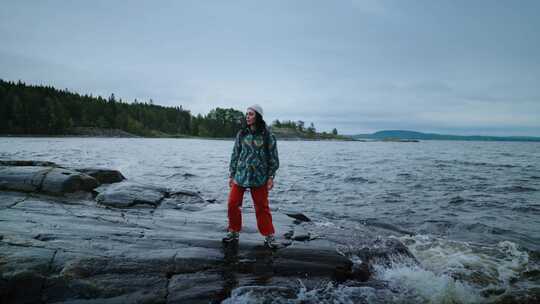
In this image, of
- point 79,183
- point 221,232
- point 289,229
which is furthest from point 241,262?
point 79,183

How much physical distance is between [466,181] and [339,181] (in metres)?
10.1

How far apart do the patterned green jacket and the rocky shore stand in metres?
1.69

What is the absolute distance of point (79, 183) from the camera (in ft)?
44.6

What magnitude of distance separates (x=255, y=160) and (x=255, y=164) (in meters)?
0.10

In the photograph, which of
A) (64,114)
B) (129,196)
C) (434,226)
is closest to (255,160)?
(129,196)

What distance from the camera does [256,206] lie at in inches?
295

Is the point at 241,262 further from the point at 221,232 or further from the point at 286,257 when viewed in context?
the point at 221,232

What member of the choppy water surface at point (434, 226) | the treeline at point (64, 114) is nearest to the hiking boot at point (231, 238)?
the choppy water surface at point (434, 226)

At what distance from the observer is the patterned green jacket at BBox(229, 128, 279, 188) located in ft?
23.7

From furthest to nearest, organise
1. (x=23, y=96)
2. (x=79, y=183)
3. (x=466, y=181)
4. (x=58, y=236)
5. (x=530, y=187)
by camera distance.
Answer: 1. (x=23, y=96)
2. (x=466, y=181)
3. (x=530, y=187)
4. (x=79, y=183)
5. (x=58, y=236)

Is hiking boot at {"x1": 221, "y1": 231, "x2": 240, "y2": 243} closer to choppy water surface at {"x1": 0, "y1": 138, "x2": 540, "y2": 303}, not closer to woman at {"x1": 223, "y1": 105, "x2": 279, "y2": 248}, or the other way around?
woman at {"x1": 223, "y1": 105, "x2": 279, "y2": 248}

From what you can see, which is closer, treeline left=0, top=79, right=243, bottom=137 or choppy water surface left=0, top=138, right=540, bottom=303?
choppy water surface left=0, top=138, right=540, bottom=303

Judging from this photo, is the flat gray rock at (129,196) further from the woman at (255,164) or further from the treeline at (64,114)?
the treeline at (64,114)

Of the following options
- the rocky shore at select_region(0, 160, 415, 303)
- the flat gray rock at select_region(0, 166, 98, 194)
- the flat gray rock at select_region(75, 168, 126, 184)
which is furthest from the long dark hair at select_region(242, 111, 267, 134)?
the flat gray rock at select_region(75, 168, 126, 184)
